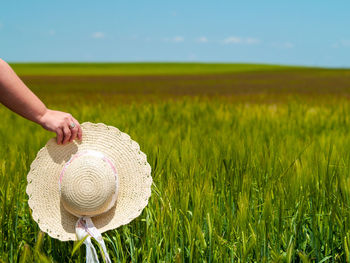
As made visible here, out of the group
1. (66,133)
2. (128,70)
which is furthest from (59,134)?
(128,70)

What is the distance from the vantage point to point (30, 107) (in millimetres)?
1566

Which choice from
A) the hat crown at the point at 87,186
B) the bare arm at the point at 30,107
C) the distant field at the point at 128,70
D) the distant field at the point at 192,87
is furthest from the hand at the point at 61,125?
the distant field at the point at 128,70

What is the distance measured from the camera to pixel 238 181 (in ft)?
5.66

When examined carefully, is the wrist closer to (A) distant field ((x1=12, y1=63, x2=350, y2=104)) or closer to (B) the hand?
(B) the hand

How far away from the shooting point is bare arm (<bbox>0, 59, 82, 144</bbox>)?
153 centimetres

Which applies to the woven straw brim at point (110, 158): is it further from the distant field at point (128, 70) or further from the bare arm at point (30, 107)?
the distant field at point (128, 70)

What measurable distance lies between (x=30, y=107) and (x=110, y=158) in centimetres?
34

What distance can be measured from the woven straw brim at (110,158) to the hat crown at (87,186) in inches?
3.1

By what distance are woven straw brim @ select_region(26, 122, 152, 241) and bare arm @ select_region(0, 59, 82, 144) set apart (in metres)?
0.07

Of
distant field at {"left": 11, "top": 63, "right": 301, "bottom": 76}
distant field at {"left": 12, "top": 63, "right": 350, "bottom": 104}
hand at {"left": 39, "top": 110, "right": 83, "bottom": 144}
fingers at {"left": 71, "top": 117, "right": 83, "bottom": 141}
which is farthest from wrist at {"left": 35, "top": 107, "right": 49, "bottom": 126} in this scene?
distant field at {"left": 11, "top": 63, "right": 301, "bottom": 76}

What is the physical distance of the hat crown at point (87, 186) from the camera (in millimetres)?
1458

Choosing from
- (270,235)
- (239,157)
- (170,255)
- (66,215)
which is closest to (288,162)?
(239,157)

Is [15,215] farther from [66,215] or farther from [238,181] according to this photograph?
[238,181]

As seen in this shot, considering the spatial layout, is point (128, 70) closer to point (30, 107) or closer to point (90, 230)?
point (30, 107)
